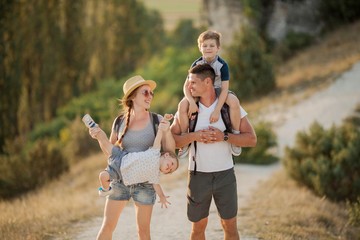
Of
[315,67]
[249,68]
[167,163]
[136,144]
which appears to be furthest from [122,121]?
[315,67]

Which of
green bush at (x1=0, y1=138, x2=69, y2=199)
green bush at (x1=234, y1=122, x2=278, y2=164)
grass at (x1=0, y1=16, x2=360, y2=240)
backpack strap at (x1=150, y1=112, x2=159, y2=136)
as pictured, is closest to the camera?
backpack strap at (x1=150, y1=112, x2=159, y2=136)

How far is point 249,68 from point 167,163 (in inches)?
629

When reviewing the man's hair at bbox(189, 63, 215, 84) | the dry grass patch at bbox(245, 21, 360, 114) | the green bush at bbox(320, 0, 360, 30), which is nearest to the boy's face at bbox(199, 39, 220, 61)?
the man's hair at bbox(189, 63, 215, 84)

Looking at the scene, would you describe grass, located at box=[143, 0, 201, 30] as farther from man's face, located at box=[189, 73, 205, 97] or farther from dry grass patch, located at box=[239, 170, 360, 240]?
man's face, located at box=[189, 73, 205, 97]

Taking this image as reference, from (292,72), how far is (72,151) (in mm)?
9157

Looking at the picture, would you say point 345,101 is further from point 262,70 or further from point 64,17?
point 64,17

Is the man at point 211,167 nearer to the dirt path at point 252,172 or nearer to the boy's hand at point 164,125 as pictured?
the boy's hand at point 164,125

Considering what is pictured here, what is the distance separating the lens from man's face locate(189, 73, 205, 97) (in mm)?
4879

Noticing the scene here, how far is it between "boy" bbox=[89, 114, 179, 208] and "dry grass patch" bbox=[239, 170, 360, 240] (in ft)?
8.63

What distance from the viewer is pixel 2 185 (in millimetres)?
12836

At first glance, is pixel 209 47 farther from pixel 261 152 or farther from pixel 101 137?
pixel 261 152

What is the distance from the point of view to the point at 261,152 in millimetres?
13383

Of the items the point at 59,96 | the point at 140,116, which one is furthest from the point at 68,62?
the point at 140,116

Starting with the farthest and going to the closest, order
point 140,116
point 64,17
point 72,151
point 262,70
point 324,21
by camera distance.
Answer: point 324,21 → point 64,17 → point 262,70 → point 72,151 → point 140,116
